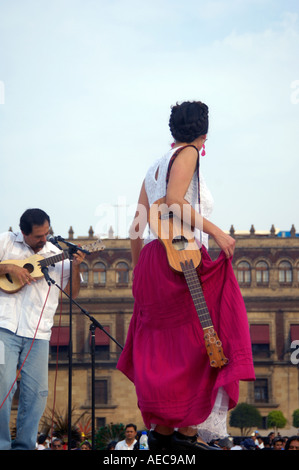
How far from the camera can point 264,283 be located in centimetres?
4197

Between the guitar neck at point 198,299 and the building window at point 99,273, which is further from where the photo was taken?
the building window at point 99,273

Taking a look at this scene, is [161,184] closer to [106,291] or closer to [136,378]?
[136,378]

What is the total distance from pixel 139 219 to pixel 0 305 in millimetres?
1307

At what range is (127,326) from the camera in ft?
136

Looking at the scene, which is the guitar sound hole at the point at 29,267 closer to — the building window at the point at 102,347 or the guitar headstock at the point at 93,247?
the guitar headstock at the point at 93,247

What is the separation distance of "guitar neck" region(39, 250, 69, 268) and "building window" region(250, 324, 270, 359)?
36.5m

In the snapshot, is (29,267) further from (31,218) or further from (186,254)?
(186,254)

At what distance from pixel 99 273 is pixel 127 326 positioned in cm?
364

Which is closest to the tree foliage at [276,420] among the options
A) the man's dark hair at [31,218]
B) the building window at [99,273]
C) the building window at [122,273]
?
the building window at [122,273]

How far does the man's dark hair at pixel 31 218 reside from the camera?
446 cm

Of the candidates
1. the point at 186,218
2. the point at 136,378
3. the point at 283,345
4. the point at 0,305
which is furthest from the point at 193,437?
the point at 283,345

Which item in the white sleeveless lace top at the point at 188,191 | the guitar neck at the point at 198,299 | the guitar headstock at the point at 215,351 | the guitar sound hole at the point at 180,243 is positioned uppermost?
the white sleeveless lace top at the point at 188,191

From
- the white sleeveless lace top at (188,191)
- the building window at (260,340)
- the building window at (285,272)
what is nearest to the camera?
the white sleeveless lace top at (188,191)
